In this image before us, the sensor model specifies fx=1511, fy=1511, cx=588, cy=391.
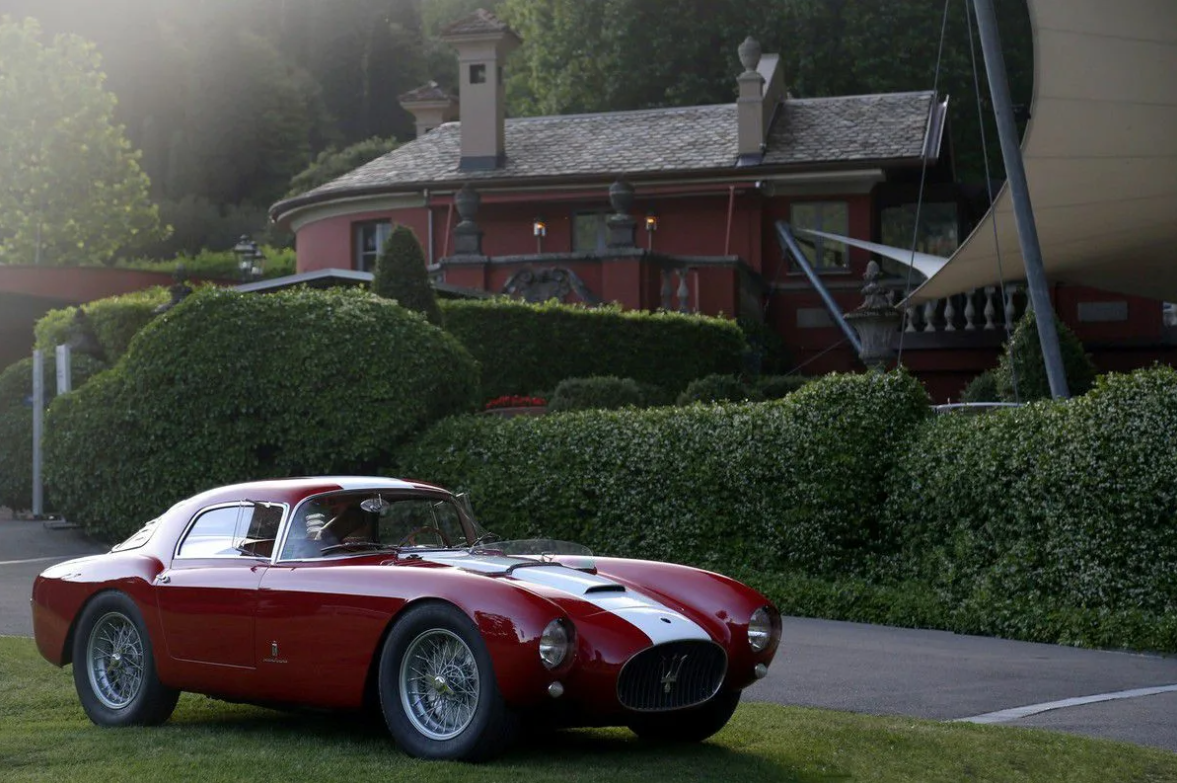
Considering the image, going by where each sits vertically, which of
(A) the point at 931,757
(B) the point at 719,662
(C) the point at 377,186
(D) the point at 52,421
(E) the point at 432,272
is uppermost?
(C) the point at 377,186

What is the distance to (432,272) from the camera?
106ft

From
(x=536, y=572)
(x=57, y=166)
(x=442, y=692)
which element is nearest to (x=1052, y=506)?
(x=536, y=572)

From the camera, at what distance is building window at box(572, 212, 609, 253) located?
112 ft

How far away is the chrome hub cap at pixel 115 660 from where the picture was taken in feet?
26.0

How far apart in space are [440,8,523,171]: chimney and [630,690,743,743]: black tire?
2859 cm

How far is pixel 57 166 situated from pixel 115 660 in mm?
47546

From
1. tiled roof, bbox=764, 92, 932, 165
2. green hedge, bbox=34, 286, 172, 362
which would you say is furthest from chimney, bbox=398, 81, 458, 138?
green hedge, bbox=34, 286, 172, 362

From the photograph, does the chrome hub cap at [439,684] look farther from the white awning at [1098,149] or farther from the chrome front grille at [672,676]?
the white awning at [1098,149]

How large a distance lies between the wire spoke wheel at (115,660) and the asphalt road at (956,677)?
11.8 feet

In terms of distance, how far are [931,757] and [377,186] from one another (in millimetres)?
30165

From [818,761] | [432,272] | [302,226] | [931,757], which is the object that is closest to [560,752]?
[818,761]

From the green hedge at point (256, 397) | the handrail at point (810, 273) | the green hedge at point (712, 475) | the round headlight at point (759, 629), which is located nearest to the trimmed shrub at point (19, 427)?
the green hedge at point (256, 397)

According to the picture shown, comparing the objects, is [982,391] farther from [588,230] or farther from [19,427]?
[19,427]

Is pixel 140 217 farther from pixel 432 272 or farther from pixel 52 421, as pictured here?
pixel 52 421
